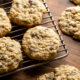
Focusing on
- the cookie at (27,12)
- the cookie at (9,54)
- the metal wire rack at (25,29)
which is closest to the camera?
the cookie at (9,54)

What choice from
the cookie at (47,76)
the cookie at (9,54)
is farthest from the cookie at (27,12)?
the cookie at (47,76)

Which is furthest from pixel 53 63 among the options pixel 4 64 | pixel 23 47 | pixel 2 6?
pixel 2 6

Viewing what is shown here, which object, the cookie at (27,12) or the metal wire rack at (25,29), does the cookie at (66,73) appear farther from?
the cookie at (27,12)

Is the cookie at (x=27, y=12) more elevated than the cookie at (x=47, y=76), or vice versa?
the cookie at (x=27, y=12)

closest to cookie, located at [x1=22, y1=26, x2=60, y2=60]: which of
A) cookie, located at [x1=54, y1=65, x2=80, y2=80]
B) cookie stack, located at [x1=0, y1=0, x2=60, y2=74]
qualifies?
cookie stack, located at [x1=0, y1=0, x2=60, y2=74]

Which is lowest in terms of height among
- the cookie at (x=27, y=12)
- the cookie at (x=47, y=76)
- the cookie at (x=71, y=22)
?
the cookie at (x=47, y=76)

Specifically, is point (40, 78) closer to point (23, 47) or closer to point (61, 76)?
point (61, 76)

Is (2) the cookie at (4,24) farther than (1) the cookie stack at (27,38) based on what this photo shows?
Yes

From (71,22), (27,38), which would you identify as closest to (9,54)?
(27,38)

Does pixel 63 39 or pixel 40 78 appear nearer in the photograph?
pixel 40 78
